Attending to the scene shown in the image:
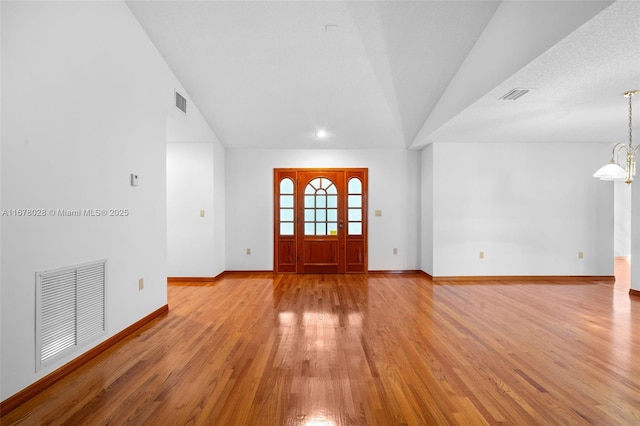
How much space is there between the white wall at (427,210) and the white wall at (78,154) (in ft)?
13.8

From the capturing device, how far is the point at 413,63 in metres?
4.04

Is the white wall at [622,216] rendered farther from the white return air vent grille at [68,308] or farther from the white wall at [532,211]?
the white return air vent grille at [68,308]

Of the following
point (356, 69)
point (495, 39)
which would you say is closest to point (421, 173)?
point (356, 69)

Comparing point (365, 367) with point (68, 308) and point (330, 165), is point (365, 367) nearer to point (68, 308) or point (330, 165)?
point (68, 308)

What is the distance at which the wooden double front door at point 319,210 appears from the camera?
6.42 metres

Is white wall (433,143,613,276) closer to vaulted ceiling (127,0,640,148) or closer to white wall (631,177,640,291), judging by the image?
vaulted ceiling (127,0,640,148)

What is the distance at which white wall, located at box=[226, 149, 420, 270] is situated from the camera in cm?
638

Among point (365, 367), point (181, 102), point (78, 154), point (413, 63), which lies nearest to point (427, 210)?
point (413, 63)

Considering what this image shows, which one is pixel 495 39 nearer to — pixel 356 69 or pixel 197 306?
pixel 356 69

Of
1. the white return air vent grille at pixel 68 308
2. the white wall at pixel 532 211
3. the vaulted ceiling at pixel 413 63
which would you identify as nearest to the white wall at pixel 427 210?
the white wall at pixel 532 211

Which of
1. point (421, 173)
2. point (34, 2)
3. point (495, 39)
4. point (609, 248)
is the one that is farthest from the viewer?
point (421, 173)

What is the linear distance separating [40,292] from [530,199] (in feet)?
21.6

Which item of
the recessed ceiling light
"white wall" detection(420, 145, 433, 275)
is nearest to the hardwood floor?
"white wall" detection(420, 145, 433, 275)

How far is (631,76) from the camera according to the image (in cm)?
291
